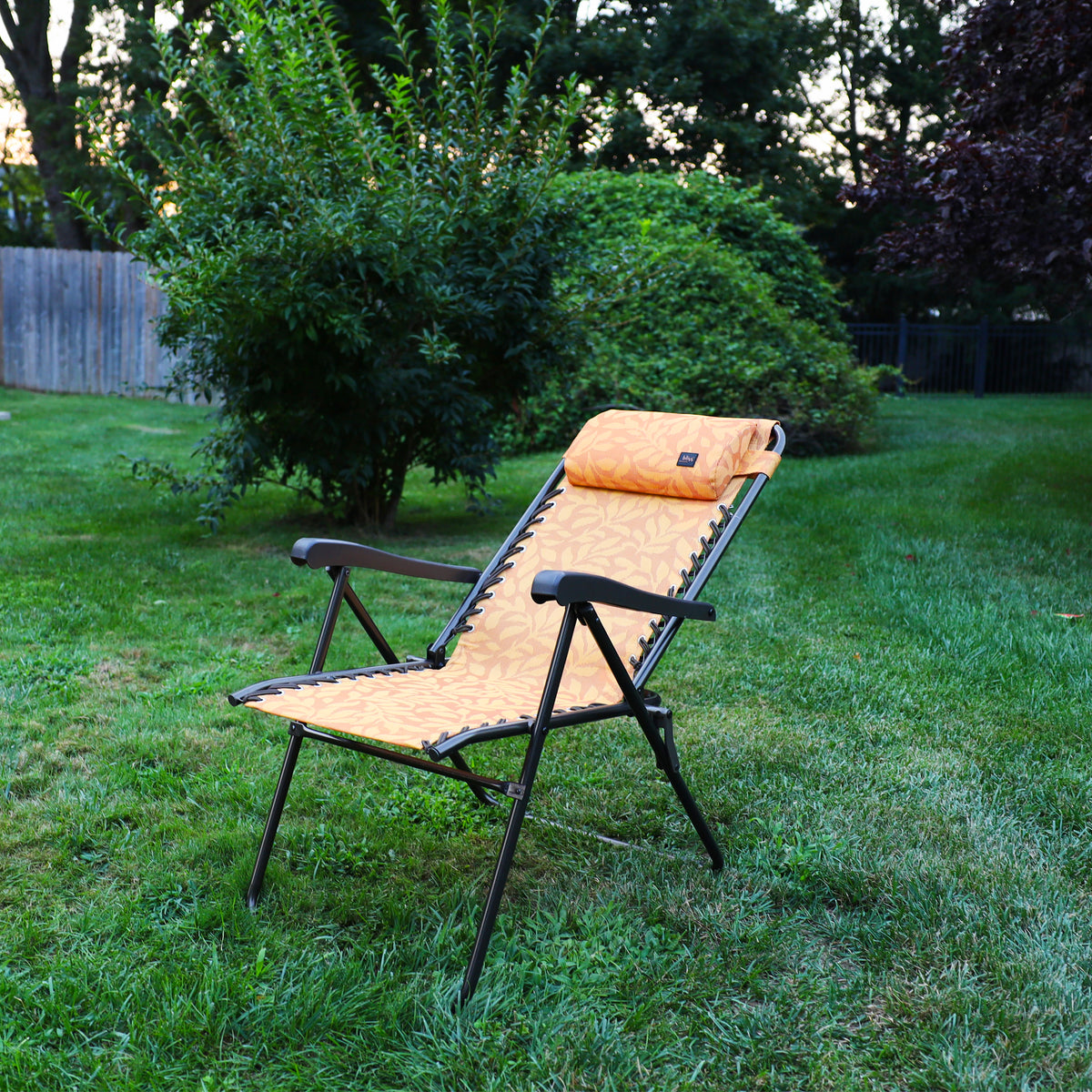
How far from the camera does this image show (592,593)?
2.08 m

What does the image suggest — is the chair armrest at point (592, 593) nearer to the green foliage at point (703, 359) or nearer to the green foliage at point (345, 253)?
the green foliage at point (345, 253)

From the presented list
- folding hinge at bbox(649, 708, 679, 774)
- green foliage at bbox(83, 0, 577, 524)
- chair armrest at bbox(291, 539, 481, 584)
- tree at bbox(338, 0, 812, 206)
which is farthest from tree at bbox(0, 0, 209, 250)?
folding hinge at bbox(649, 708, 679, 774)

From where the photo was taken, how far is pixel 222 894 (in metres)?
2.33

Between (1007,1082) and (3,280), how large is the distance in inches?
586

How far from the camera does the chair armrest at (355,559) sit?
248 centimetres

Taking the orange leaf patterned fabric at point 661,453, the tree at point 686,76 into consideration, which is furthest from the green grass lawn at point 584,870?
the tree at point 686,76

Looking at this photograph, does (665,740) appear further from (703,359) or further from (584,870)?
(703,359)

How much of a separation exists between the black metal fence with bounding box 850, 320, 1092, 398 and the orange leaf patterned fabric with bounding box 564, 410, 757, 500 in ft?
58.2

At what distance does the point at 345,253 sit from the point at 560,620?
2967 millimetres

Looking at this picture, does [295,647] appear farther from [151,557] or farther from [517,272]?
[517,272]

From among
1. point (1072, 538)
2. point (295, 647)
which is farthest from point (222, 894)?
point (1072, 538)

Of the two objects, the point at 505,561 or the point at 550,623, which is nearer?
the point at 550,623

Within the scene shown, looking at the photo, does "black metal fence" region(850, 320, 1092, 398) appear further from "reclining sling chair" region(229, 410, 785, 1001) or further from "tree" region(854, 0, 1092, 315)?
"reclining sling chair" region(229, 410, 785, 1001)

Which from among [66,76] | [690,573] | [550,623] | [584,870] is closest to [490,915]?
[584,870]
